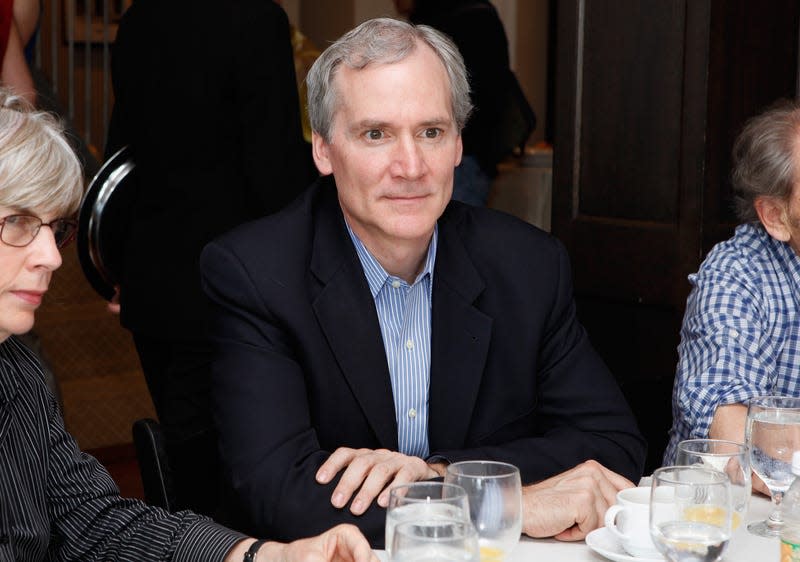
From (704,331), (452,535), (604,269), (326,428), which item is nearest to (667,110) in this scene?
(604,269)

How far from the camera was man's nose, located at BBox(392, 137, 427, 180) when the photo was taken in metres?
2.10

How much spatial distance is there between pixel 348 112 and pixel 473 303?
439 mm

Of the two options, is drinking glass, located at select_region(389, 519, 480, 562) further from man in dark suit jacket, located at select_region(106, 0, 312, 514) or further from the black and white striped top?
man in dark suit jacket, located at select_region(106, 0, 312, 514)

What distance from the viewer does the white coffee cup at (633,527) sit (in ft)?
4.93

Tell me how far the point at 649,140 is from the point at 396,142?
5.23ft

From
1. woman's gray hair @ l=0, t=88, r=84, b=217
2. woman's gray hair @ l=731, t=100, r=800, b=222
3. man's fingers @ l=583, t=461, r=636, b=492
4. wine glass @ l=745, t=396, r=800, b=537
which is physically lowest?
man's fingers @ l=583, t=461, r=636, b=492

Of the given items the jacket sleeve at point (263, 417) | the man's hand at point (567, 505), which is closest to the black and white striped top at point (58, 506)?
the jacket sleeve at point (263, 417)

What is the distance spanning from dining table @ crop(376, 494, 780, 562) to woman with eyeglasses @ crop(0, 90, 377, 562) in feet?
0.72

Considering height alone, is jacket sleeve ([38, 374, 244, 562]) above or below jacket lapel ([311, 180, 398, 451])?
below

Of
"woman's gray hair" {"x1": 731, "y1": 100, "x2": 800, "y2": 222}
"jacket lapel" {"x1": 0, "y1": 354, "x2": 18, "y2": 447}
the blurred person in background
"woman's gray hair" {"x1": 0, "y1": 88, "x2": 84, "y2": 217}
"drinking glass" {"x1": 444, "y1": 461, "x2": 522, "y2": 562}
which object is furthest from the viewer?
the blurred person in background

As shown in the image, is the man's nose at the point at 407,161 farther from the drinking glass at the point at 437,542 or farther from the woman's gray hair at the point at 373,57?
the drinking glass at the point at 437,542

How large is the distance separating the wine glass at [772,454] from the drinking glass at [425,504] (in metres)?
0.51

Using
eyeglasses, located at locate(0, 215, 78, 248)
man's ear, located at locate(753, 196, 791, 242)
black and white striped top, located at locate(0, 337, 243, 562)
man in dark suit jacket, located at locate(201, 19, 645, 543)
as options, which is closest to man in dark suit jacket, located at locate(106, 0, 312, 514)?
man in dark suit jacket, located at locate(201, 19, 645, 543)

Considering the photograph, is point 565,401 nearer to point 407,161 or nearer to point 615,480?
point 615,480
